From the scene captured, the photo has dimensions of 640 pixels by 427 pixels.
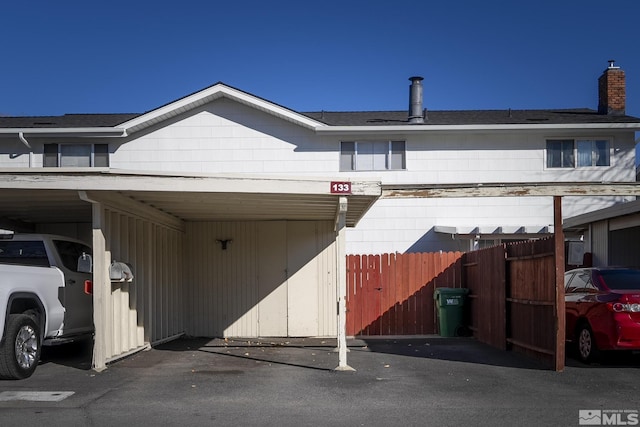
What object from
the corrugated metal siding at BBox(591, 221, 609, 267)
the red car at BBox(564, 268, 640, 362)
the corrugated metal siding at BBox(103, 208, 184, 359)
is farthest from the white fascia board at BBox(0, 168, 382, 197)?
the corrugated metal siding at BBox(591, 221, 609, 267)

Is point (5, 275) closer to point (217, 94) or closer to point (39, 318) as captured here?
point (39, 318)

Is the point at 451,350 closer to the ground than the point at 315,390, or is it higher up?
closer to the ground

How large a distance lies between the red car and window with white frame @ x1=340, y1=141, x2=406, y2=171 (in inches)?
352

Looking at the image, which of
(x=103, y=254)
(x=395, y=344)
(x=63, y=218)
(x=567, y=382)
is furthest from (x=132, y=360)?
(x=567, y=382)

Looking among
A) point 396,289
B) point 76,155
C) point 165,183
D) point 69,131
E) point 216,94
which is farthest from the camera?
point 76,155

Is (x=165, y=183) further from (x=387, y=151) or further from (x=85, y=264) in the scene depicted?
(x=387, y=151)

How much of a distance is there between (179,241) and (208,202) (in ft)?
13.1

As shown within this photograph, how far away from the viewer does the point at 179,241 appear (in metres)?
16.5

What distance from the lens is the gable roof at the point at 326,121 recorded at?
20750 millimetres

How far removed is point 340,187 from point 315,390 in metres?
3.15

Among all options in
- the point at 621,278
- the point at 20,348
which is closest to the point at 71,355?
the point at 20,348

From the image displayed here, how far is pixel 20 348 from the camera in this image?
32.6ft

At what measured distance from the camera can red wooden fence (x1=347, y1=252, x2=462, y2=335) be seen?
17344 millimetres

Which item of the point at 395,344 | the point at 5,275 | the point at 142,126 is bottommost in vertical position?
the point at 395,344
